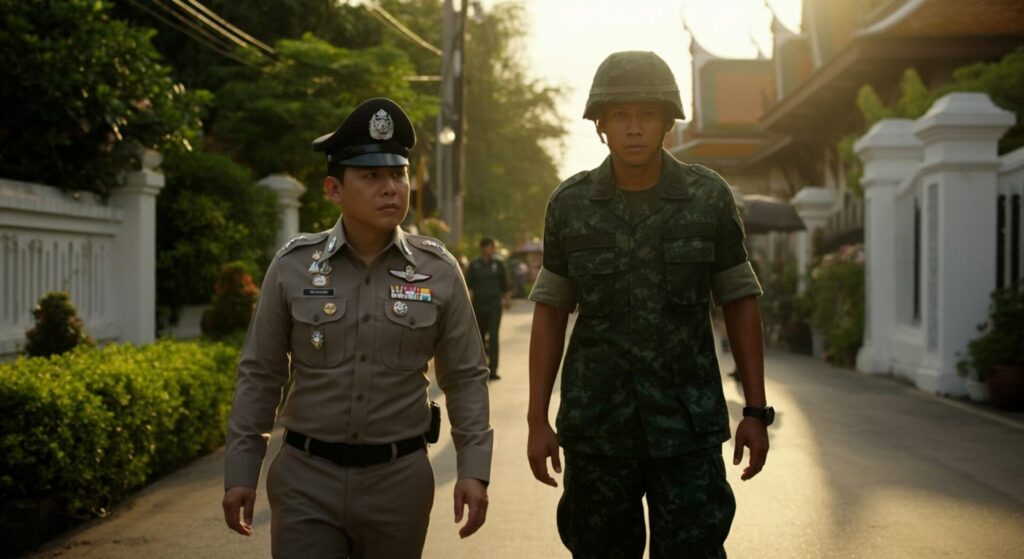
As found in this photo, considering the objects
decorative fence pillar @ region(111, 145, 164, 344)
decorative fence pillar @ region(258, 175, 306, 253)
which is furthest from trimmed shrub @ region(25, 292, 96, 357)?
decorative fence pillar @ region(258, 175, 306, 253)

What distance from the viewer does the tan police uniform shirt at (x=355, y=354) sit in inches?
141

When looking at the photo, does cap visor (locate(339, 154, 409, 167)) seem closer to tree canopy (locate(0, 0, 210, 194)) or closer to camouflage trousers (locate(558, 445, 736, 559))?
camouflage trousers (locate(558, 445, 736, 559))

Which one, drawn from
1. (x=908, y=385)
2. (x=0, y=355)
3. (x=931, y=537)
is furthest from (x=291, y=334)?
(x=908, y=385)

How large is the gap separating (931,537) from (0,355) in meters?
6.26

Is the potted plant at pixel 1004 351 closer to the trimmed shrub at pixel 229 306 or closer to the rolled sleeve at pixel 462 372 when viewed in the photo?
the trimmed shrub at pixel 229 306

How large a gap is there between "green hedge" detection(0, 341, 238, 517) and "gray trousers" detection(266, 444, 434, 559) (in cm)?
332

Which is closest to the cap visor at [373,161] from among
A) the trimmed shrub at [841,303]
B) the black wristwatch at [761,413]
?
the black wristwatch at [761,413]

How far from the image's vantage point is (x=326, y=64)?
1892cm

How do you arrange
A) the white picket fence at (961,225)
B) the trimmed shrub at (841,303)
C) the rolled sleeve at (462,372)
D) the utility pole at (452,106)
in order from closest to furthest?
1. the rolled sleeve at (462,372)
2. the white picket fence at (961,225)
3. the trimmed shrub at (841,303)
4. the utility pole at (452,106)

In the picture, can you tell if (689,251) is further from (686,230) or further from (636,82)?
(636,82)

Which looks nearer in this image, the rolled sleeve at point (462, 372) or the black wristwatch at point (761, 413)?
the rolled sleeve at point (462, 372)

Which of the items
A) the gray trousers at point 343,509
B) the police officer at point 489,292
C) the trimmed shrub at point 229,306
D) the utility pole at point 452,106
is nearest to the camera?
the gray trousers at point 343,509

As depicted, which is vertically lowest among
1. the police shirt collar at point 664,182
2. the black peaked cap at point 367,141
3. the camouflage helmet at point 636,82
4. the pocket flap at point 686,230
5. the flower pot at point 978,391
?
the flower pot at point 978,391

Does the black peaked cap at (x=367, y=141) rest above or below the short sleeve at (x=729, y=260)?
above
